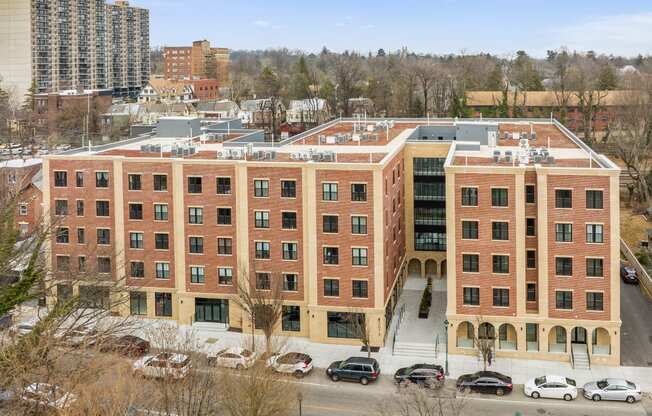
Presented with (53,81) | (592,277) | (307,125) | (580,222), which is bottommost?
(592,277)

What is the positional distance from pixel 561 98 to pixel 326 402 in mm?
80398

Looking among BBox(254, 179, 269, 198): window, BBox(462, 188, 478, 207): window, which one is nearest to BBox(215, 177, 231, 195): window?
BBox(254, 179, 269, 198): window

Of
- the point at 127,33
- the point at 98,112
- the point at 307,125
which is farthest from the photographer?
the point at 127,33

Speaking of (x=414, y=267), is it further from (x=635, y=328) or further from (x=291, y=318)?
(x=635, y=328)

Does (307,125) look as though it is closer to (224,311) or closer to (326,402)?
(224,311)

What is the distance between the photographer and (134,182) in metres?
47.6

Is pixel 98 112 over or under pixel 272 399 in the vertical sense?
over

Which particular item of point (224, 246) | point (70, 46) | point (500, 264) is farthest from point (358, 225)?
point (70, 46)

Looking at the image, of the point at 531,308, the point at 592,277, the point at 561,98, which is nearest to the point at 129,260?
the point at 531,308

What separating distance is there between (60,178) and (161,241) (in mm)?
8110

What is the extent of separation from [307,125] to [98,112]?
131 feet

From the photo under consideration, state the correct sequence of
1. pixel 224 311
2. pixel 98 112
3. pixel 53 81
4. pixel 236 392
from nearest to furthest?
pixel 236 392
pixel 224 311
pixel 98 112
pixel 53 81

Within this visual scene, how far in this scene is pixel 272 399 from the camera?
94.7 feet

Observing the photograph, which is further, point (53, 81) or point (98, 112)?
point (53, 81)
